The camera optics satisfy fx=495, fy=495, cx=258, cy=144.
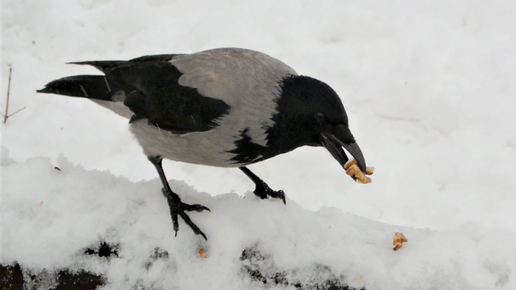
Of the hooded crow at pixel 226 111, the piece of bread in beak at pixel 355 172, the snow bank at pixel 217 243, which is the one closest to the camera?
the snow bank at pixel 217 243

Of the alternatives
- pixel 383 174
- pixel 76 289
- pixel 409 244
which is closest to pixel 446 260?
pixel 409 244

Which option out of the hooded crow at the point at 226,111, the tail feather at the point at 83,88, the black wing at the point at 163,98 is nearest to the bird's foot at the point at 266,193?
the hooded crow at the point at 226,111

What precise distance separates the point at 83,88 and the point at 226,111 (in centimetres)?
129

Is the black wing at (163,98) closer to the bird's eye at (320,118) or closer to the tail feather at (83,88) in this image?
the tail feather at (83,88)

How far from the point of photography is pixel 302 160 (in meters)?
5.11

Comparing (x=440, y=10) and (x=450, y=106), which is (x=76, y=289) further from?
(x=440, y=10)

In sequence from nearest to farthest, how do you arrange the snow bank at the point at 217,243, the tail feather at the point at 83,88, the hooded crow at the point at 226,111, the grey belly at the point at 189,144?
the snow bank at the point at 217,243 → the hooded crow at the point at 226,111 → the grey belly at the point at 189,144 → the tail feather at the point at 83,88

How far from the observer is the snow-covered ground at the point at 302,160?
257cm

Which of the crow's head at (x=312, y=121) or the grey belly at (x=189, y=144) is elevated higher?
the crow's head at (x=312, y=121)

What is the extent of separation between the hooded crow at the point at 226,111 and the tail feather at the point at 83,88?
0.12 meters

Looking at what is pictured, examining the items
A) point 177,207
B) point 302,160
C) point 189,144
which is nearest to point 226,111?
point 189,144

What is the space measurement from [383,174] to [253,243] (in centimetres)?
270

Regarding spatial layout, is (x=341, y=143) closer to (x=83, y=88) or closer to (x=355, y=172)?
(x=355, y=172)

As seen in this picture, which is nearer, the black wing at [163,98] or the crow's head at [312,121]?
the crow's head at [312,121]
